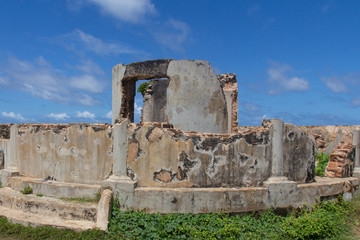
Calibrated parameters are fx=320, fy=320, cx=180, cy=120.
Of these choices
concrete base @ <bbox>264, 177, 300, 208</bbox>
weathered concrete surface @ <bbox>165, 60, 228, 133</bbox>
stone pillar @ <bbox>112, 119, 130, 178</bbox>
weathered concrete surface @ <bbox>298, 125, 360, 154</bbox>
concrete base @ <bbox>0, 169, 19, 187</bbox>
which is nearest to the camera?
stone pillar @ <bbox>112, 119, 130, 178</bbox>

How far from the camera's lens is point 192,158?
582cm

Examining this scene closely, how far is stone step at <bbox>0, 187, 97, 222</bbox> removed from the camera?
5.54 metres

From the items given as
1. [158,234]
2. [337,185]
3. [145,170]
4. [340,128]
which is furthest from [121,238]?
[340,128]

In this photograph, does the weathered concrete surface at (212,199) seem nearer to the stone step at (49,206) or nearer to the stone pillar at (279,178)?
the stone pillar at (279,178)

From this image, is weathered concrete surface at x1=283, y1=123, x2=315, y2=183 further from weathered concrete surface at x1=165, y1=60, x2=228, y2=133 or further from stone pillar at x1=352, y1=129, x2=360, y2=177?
stone pillar at x1=352, y1=129, x2=360, y2=177

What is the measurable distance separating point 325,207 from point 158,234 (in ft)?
12.3

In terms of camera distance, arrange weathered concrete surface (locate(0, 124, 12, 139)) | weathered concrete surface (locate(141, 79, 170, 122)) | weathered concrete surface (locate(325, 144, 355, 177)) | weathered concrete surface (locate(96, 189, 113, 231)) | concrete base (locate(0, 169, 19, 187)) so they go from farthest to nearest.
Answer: weathered concrete surface (locate(0, 124, 12, 139)) → weathered concrete surface (locate(141, 79, 170, 122)) → weathered concrete surface (locate(325, 144, 355, 177)) → concrete base (locate(0, 169, 19, 187)) → weathered concrete surface (locate(96, 189, 113, 231))

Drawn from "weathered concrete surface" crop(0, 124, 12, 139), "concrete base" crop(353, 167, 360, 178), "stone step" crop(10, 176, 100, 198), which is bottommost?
"stone step" crop(10, 176, 100, 198)

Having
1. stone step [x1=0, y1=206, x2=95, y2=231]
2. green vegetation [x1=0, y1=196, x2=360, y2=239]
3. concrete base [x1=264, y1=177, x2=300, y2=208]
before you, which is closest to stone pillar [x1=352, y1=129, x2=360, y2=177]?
green vegetation [x1=0, y1=196, x2=360, y2=239]

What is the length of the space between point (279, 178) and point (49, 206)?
Answer: 4334 millimetres

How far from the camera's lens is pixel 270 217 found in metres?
5.89

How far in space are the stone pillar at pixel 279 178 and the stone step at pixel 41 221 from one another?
11.1 feet

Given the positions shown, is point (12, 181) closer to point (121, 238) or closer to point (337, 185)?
point (121, 238)

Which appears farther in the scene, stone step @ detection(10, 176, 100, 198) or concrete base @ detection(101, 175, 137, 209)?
stone step @ detection(10, 176, 100, 198)
